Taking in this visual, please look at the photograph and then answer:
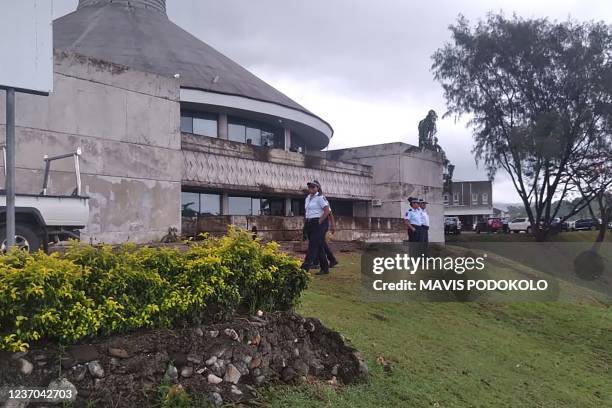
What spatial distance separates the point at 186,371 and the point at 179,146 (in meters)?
9.96

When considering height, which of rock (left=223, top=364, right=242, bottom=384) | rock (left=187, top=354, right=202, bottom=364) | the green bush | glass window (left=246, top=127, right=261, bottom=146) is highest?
glass window (left=246, top=127, right=261, bottom=146)

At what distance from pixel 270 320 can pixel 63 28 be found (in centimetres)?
2628

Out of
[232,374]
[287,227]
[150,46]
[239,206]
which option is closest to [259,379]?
[232,374]

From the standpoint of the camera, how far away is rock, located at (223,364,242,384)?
404 cm

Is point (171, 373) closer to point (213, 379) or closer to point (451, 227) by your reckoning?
point (213, 379)

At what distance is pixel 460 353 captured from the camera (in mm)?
6492

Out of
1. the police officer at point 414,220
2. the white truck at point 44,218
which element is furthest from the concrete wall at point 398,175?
the white truck at point 44,218

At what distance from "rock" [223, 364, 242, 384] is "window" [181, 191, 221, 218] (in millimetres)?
14576

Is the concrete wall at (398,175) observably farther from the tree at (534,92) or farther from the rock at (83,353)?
the rock at (83,353)

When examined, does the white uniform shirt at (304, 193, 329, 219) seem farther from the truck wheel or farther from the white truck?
the truck wheel

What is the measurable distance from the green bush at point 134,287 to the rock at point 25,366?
0.12 m

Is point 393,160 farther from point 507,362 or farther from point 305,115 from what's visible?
point 507,362

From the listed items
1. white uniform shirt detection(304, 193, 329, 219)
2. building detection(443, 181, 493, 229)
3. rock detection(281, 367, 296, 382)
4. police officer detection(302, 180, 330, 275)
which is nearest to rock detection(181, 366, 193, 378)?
rock detection(281, 367, 296, 382)

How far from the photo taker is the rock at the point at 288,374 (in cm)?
435
